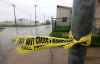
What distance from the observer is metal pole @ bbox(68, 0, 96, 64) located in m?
0.61

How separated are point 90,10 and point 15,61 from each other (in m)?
3.67

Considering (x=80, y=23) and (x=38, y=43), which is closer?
(x=80, y=23)

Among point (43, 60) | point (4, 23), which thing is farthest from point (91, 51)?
point (4, 23)

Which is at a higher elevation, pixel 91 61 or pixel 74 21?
pixel 74 21

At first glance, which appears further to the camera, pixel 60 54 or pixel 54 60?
pixel 60 54

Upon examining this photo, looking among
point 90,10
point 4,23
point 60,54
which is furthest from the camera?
point 4,23

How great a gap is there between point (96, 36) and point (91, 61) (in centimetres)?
→ 57

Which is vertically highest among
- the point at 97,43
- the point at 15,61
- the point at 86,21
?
the point at 86,21

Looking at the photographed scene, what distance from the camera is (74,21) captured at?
0.64 meters

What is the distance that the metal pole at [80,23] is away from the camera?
61 centimetres

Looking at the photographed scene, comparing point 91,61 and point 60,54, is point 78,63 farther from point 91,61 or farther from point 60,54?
point 60,54

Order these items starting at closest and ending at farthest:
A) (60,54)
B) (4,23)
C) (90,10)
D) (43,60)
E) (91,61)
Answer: (90,10) < (91,61) < (43,60) < (60,54) < (4,23)

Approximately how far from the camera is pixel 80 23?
625 mm

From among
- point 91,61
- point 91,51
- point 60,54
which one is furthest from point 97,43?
point 60,54
